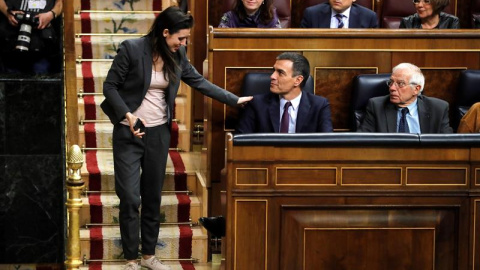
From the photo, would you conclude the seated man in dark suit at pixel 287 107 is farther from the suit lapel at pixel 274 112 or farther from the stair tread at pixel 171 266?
the stair tread at pixel 171 266

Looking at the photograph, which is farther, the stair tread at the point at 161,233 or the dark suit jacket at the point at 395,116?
the stair tread at the point at 161,233

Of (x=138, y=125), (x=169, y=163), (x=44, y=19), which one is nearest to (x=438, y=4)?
(x=169, y=163)

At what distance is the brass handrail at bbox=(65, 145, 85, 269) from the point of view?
369 centimetres

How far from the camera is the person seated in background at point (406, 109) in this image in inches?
170

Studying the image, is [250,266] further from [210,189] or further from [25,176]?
[25,176]

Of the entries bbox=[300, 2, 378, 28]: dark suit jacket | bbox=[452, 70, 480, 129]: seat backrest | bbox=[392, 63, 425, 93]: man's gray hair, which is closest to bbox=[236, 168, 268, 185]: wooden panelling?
bbox=[392, 63, 425, 93]: man's gray hair

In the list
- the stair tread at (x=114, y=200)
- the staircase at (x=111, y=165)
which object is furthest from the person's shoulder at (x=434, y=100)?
the stair tread at (x=114, y=200)

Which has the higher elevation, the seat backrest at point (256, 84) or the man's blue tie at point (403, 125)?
the seat backrest at point (256, 84)

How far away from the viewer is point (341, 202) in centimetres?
350

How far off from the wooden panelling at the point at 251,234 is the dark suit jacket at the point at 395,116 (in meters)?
0.97

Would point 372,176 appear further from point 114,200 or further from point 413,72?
point 114,200

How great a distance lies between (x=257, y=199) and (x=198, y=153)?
1.81m

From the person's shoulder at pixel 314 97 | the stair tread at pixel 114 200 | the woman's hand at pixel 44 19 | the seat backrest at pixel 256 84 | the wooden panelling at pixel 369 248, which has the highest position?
the woman's hand at pixel 44 19

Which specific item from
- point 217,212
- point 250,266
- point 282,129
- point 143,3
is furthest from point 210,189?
point 143,3
